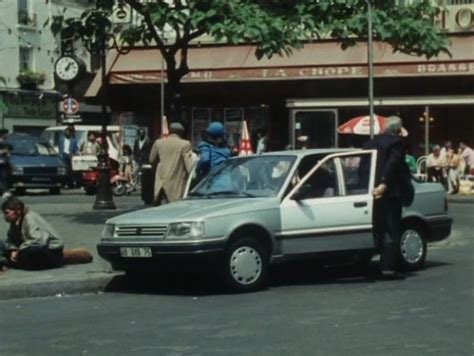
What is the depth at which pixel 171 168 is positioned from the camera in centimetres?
1614

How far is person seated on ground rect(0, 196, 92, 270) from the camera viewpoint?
1390 cm

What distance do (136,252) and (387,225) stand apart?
9.42ft

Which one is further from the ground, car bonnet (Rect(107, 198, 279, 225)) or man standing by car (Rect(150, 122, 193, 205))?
man standing by car (Rect(150, 122, 193, 205))

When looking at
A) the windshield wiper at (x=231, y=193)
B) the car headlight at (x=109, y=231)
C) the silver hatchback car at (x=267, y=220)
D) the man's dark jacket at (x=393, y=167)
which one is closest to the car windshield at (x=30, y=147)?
the silver hatchback car at (x=267, y=220)

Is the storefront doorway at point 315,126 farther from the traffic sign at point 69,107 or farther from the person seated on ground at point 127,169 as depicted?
the traffic sign at point 69,107

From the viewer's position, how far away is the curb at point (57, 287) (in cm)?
1284

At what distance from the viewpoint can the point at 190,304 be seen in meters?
12.1

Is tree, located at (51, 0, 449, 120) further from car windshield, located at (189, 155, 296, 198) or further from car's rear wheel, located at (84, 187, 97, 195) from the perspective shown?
car's rear wheel, located at (84, 187, 97, 195)

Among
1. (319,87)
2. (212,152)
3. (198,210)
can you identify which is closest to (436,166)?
(319,87)

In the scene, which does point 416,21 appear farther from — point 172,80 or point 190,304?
point 190,304

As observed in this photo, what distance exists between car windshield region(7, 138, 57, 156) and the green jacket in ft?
73.6

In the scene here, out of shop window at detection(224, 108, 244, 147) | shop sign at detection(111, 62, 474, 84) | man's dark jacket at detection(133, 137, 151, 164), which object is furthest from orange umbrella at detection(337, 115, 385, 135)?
man's dark jacket at detection(133, 137, 151, 164)

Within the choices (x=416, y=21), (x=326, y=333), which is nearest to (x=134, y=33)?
(x=416, y=21)

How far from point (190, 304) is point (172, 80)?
8119mm
